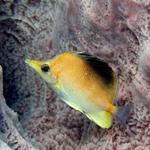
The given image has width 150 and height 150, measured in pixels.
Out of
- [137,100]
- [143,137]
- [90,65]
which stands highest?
[90,65]

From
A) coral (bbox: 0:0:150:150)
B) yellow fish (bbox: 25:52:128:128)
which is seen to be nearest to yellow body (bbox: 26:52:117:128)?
yellow fish (bbox: 25:52:128:128)

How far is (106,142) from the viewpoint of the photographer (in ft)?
5.70

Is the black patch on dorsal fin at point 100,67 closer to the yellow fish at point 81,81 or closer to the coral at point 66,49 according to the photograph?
the yellow fish at point 81,81

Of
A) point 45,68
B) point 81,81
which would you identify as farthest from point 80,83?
point 45,68

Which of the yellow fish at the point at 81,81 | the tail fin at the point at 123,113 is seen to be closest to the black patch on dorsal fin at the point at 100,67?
the yellow fish at the point at 81,81

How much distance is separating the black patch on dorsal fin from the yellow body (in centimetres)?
1

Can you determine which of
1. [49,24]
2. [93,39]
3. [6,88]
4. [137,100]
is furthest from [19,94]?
[137,100]

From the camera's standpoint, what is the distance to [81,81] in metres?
1.60

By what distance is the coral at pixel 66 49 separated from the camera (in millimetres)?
1631

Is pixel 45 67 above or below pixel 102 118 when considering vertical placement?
above

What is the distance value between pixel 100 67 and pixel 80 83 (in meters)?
0.11

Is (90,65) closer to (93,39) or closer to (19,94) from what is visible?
(93,39)

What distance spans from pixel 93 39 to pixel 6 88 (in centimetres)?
79

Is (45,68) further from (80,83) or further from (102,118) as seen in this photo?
(102,118)
